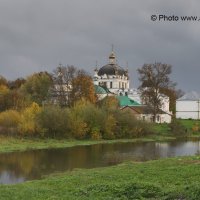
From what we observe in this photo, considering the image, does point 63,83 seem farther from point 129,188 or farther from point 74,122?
point 129,188

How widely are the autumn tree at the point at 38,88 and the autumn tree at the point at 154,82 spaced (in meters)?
14.8

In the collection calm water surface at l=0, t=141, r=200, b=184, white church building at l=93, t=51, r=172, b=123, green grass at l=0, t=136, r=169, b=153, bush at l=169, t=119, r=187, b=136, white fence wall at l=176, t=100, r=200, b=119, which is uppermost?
white church building at l=93, t=51, r=172, b=123

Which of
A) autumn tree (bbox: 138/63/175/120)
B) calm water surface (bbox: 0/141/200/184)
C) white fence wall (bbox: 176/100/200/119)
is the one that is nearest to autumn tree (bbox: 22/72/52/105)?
autumn tree (bbox: 138/63/175/120)

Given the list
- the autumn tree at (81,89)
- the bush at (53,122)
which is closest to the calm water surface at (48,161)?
the bush at (53,122)

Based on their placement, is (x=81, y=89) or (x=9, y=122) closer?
(x=9, y=122)

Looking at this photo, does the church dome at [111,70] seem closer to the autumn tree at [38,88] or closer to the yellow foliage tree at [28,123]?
the autumn tree at [38,88]

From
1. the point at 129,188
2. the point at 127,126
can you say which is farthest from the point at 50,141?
the point at 129,188

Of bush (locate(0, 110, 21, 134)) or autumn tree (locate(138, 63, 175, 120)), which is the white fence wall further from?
bush (locate(0, 110, 21, 134))

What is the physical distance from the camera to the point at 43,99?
2810 inches

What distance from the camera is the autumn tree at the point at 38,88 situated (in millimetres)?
71312

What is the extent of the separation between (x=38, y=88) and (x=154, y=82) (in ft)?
59.5

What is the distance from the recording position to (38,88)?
72.6 meters

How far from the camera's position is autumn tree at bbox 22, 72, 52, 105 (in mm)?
71312

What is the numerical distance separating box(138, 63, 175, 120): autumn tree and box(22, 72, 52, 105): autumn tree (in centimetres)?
1479
